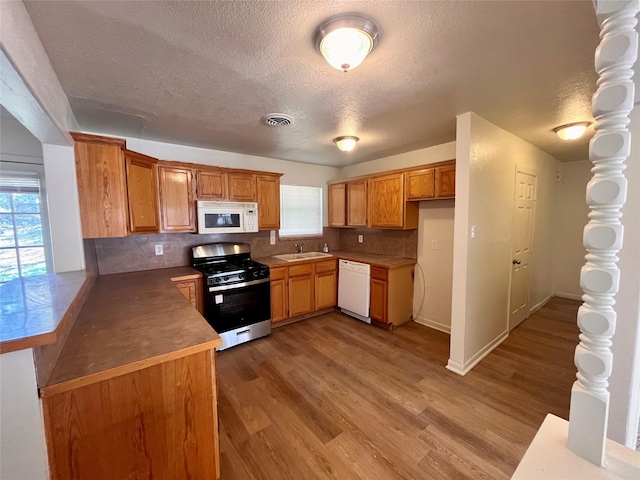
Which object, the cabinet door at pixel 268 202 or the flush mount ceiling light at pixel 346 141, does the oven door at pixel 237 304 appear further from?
the flush mount ceiling light at pixel 346 141

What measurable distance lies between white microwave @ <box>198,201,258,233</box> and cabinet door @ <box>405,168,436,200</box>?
2043 mm

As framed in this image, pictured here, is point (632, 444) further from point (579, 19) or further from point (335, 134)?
point (335, 134)

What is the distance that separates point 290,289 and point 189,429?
223 cm

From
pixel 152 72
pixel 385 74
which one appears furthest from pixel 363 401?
pixel 152 72

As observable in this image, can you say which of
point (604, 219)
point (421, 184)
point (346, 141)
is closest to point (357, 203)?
point (421, 184)

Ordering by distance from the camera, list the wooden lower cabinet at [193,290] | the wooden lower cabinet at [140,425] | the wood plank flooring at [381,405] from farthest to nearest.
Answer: the wooden lower cabinet at [193,290], the wood plank flooring at [381,405], the wooden lower cabinet at [140,425]

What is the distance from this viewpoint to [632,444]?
154cm

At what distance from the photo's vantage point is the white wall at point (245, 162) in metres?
3.05

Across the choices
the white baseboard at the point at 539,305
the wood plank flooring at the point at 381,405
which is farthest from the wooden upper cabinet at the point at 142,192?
the white baseboard at the point at 539,305

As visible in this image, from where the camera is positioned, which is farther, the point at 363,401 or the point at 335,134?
the point at 335,134

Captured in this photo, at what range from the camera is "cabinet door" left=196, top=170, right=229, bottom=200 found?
10.1 ft

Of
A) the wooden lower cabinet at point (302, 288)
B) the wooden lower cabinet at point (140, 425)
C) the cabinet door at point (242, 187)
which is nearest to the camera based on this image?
the wooden lower cabinet at point (140, 425)

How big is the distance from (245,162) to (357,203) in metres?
1.77

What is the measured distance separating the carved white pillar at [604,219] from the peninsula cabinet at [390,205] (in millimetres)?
2764
